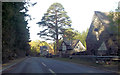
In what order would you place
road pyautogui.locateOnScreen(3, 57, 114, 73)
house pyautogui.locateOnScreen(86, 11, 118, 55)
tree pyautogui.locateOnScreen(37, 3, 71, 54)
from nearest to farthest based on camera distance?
1. road pyautogui.locateOnScreen(3, 57, 114, 73)
2. house pyautogui.locateOnScreen(86, 11, 118, 55)
3. tree pyautogui.locateOnScreen(37, 3, 71, 54)

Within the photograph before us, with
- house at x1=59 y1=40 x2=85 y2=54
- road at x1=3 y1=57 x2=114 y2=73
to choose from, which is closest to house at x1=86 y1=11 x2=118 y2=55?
road at x1=3 y1=57 x2=114 y2=73

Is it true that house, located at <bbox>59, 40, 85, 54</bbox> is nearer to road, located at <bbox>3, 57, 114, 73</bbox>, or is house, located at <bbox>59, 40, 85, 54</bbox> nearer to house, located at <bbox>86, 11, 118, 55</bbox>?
house, located at <bbox>86, 11, 118, 55</bbox>

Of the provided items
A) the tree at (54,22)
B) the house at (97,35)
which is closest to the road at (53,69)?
the house at (97,35)

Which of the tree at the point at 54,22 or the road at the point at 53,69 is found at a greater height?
the tree at the point at 54,22

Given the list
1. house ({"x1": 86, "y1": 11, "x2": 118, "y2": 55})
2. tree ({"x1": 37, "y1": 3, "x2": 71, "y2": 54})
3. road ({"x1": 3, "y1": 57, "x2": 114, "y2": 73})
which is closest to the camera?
road ({"x1": 3, "y1": 57, "x2": 114, "y2": 73})

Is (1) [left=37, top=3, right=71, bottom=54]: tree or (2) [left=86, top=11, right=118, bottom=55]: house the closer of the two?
(2) [left=86, top=11, right=118, bottom=55]: house

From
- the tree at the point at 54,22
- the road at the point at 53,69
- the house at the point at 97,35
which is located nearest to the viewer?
the road at the point at 53,69

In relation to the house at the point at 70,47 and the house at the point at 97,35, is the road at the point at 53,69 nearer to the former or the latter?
the house at the point at 97,35

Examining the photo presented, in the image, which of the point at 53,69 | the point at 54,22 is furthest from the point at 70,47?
the point at 53,69

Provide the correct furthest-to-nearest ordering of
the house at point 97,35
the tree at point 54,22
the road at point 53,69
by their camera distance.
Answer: the tree at point 54,22 → the house at point 97,35 → the road at point 53,69

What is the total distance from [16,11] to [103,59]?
1377cm

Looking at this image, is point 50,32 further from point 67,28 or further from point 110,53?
point 110,53

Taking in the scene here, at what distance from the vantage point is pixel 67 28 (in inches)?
2073

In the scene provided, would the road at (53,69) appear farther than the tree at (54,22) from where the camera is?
No
